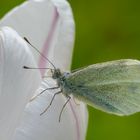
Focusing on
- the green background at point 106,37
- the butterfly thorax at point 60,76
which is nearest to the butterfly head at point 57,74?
the butterfly thorax at point 60,76

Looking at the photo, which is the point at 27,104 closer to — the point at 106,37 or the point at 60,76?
the point at 60,76

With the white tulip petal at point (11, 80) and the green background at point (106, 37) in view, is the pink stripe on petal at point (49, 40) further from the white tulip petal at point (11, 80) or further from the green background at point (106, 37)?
the green background at point (106, 37)

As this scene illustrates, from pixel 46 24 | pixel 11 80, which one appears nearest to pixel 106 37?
pixel 46 24

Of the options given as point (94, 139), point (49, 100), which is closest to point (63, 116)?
point (49, 100)

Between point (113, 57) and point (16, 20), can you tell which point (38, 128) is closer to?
point (16, 20)

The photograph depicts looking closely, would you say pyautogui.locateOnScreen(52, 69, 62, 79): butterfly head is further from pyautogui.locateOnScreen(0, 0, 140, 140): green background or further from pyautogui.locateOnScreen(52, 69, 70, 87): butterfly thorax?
pyautogui.locateOnScreen(0, 0, 140, 140): green background

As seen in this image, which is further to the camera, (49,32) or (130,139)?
(130,139)
